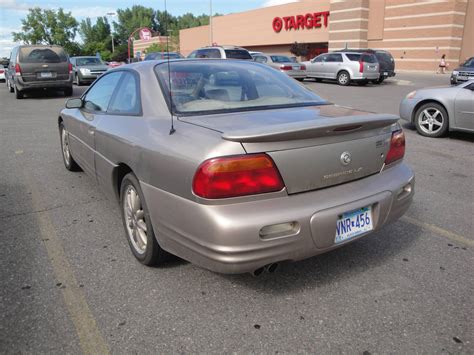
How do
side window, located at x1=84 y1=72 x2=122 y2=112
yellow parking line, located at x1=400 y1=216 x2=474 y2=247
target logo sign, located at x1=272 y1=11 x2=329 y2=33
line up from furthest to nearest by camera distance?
1. target logo sign, located at x1=272 y1=11 x2=329 y2=33
2. side window, located at x1=84 y1=72 x2=122 y2=112
3. yellow parking line, located at x1=400 y1=216 x2=474 y2=247

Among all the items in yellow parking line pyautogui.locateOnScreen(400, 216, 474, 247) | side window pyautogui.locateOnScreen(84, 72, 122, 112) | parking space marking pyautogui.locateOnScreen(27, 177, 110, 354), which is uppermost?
side window pyautogui.locateOnScreen(84, 72, 122, 112)

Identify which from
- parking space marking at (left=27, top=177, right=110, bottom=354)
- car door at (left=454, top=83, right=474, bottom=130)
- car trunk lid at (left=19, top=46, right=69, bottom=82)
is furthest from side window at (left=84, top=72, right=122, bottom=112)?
car trunk lid at (left=19, top=46, right=69, bottom=82)

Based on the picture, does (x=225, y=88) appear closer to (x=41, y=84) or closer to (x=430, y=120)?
(x=430, y=120)

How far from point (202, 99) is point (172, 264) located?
126cm

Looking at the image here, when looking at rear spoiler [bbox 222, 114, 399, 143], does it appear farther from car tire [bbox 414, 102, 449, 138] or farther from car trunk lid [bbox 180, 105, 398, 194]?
car tire [bbox 414, 102, 449, 138]

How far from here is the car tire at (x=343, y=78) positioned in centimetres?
2109

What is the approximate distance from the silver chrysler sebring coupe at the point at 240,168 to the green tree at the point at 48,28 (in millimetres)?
71350

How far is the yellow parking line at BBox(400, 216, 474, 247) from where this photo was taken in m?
3.61

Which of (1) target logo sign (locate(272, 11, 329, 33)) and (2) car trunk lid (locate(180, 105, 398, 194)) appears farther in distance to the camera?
(1) target logo sign (locate(272, 11, 329, 33))

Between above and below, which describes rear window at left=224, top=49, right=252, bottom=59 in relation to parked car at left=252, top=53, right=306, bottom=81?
above

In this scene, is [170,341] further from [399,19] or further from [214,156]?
[399,19]

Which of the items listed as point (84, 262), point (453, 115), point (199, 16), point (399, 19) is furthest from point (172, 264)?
point (199, 16)

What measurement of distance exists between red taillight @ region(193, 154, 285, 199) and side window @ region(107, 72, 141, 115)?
1.16 meters

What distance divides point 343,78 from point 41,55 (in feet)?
45.5
